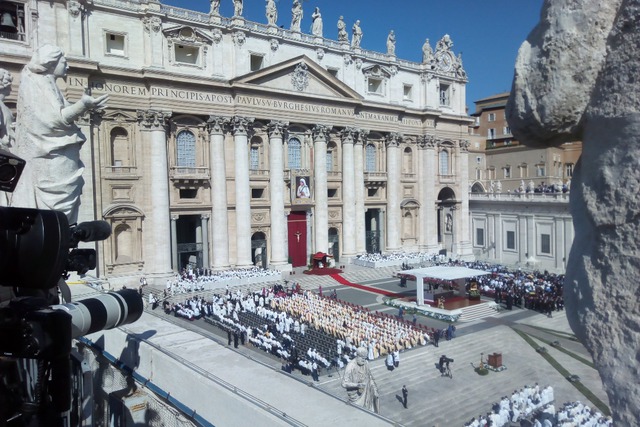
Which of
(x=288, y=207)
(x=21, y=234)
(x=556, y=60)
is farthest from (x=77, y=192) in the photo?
(x=288, y=207)

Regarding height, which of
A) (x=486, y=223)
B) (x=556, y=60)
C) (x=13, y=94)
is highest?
(x=13, y=94)

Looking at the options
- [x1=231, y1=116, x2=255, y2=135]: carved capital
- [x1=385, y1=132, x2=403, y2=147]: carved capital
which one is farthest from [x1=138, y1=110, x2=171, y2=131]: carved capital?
[x1=385, y1=132, x2=403, y2=147]: carved capital

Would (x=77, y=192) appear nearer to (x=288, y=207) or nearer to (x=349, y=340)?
(x=349, y=340)

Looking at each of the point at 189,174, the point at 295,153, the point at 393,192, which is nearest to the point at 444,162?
the point at 393,192

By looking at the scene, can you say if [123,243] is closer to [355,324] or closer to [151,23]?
[151,23]

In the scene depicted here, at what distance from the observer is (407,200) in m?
46.7

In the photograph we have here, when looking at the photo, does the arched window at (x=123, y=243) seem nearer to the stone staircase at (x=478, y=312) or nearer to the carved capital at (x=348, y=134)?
the carved capital at (x=348, y=134)

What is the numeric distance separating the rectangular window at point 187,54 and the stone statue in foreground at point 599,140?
3568cm

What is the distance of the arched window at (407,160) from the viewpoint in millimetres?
47375

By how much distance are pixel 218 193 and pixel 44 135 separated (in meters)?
28.5

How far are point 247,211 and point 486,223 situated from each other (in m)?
24.0

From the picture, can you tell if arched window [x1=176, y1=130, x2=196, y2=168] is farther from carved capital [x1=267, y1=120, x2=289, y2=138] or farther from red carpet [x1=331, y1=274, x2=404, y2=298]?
red carpet [x1=331, y1=274, x2=404, y2=298]

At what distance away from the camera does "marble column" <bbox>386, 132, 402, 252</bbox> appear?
4522 cm

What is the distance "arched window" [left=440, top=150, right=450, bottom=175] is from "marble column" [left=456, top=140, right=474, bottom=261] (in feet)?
3.58
